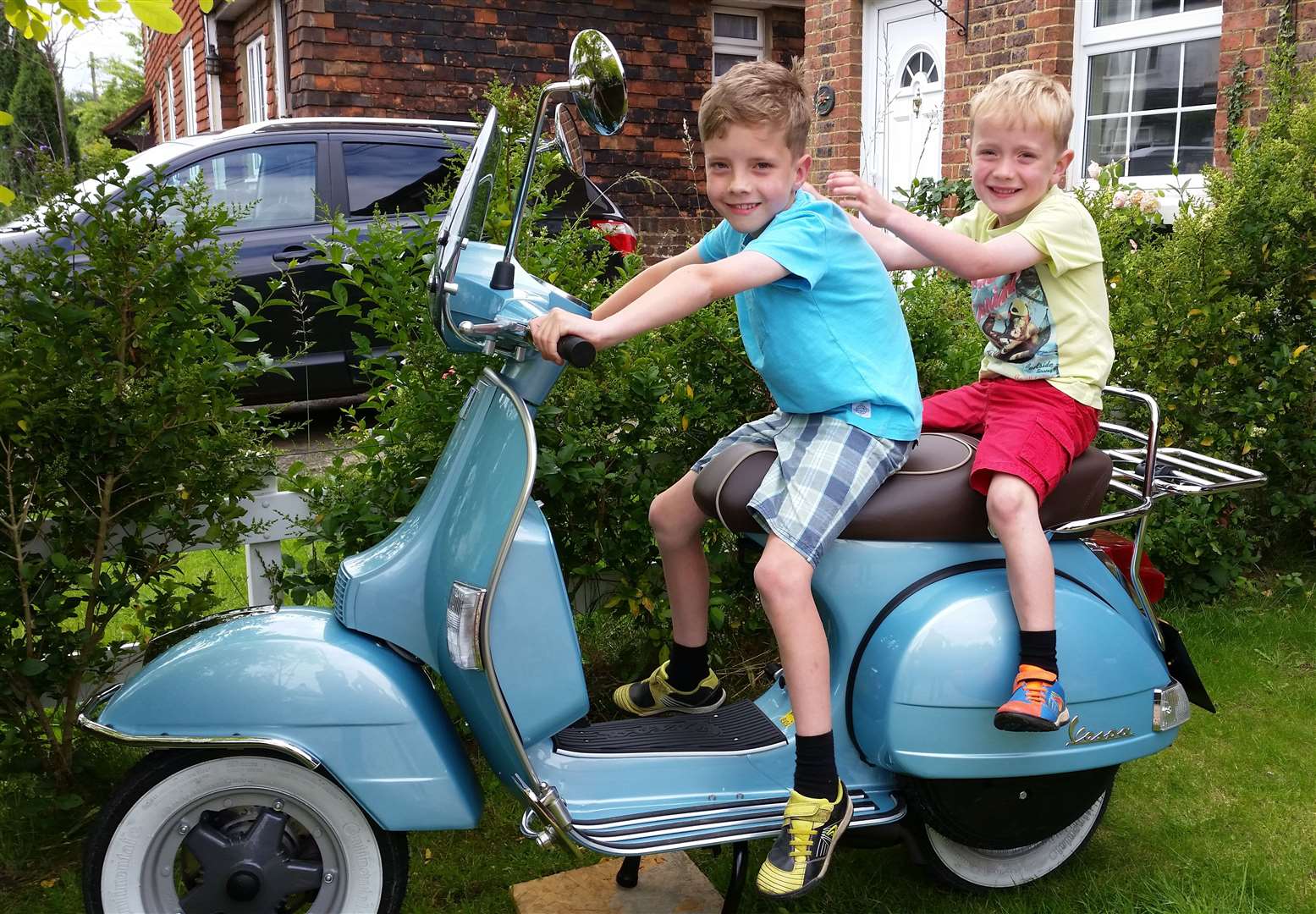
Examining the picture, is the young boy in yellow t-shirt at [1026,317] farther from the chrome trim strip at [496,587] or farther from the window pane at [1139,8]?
the window pane at [1139,8]

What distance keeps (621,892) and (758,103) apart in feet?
5.40

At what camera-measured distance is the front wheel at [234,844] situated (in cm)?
204

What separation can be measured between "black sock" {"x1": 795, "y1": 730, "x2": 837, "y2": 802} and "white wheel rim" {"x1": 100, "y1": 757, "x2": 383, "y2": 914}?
2.53ft

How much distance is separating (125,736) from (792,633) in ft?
3.84

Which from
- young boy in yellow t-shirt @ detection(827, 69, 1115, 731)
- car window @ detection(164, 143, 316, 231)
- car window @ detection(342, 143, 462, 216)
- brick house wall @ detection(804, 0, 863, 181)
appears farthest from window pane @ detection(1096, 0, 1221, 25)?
young boy in yellow t-shirt @ detection(827, 69, 1115, 731)

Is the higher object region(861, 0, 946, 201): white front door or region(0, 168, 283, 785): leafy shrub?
region(861, 0, 946, 201): white front door

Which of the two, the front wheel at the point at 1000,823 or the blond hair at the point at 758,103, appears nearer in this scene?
the blond hair at the point at 758,103

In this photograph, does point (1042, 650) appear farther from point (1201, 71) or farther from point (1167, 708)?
point (1201, 71)

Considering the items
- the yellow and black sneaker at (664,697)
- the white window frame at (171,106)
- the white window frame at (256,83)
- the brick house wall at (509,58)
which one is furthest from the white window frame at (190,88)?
the yellow and black sneaker at (664,697)

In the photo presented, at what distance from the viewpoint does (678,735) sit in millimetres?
2381

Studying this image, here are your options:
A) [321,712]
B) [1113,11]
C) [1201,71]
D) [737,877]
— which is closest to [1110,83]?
[1113,11]

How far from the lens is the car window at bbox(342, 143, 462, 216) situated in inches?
264

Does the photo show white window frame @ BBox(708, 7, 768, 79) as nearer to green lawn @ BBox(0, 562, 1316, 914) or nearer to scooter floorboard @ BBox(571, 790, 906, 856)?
green lawn @ BBox(0, 562, 1316, 914)

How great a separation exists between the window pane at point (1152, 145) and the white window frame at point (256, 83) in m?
7.94
